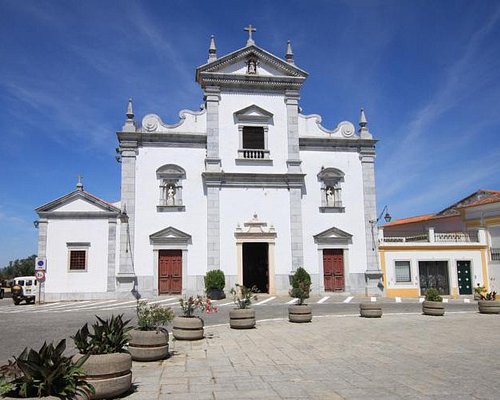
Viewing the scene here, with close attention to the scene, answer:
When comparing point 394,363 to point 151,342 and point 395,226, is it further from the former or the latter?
point 395,226

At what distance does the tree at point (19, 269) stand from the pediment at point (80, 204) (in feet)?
115

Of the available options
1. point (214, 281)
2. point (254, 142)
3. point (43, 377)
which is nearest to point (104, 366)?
point (43, 377)

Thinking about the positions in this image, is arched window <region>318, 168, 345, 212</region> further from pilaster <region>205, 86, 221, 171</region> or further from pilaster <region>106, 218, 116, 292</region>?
pilaster <region>106, 218, 116, 292</region>

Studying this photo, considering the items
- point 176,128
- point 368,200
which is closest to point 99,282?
point 176,128

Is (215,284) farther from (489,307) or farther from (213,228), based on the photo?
(489,307)

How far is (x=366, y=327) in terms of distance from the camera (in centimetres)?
1347

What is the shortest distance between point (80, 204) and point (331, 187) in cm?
1428

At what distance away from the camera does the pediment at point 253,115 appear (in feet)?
89.6

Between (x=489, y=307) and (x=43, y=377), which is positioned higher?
(x=43, y=377)

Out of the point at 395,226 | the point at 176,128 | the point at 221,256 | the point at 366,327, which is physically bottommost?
the point at 366,327

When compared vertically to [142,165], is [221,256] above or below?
below

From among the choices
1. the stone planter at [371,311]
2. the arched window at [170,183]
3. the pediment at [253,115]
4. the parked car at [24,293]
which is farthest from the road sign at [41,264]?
the stone planter at [371,311]

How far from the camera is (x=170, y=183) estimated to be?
2616 cm

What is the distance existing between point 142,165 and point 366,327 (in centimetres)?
1674
